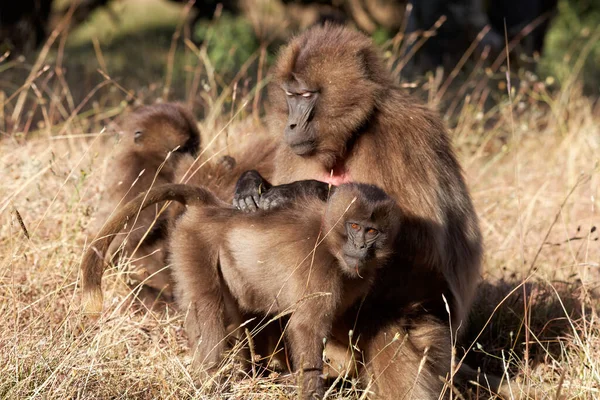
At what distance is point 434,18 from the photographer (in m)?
9.80

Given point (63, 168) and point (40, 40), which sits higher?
point (63, 168)

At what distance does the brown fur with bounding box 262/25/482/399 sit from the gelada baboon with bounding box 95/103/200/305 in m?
1.24

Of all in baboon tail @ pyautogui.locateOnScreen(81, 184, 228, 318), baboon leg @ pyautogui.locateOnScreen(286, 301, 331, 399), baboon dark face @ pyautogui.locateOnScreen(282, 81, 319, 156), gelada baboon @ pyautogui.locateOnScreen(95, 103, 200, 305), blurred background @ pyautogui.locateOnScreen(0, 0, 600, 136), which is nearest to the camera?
baboon leg @ pyautogui.locateOnScreen(286, 301, 331, 399)

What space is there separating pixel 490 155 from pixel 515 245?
8.18ft

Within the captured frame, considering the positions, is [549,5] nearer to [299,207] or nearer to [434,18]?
[434,18]

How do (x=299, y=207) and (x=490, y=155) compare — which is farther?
(x=490, y=155)

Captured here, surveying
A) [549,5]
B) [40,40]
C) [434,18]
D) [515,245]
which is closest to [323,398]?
[515,245]

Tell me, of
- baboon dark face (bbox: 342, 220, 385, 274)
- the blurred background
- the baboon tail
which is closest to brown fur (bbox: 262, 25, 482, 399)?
baboon dark face (bbox: 342, 220, 385, 274)

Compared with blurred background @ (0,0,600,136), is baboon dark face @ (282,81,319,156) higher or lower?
higher

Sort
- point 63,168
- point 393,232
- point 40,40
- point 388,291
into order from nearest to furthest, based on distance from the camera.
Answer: point 393,232, point 388,291, point 63,168, point 40,40

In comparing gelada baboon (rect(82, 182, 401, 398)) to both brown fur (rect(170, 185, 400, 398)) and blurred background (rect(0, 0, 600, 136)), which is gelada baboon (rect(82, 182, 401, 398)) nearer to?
brown fur (rect(170, 185, 400, 398))

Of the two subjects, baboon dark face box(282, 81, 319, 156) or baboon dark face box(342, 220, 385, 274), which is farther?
baboon dark face box(282, 81, 319, 156)

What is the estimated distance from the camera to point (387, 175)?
365 cm

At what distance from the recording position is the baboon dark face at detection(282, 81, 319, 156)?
149 inches
